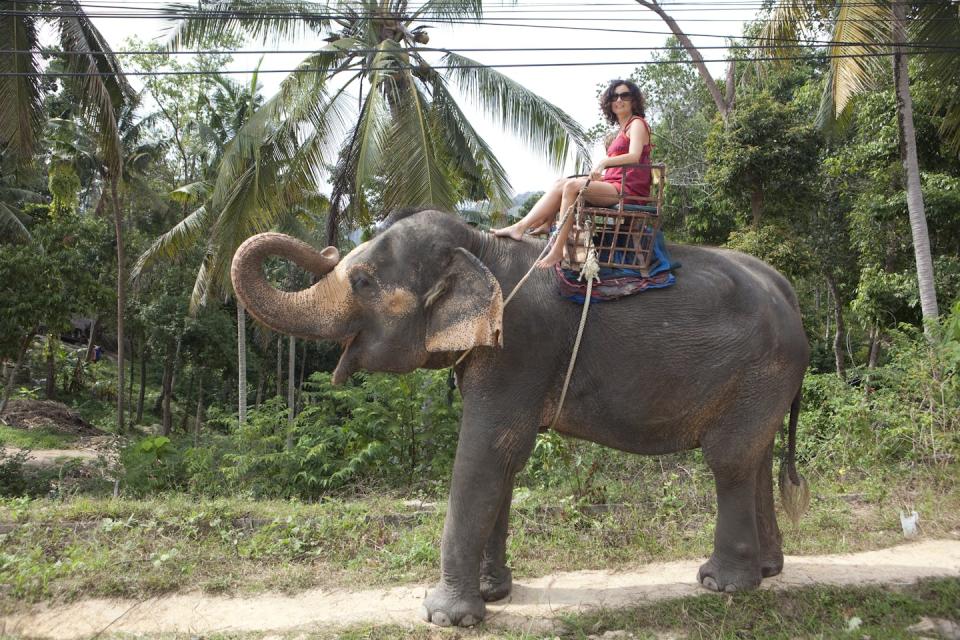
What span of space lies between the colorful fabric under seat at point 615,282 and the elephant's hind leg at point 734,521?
2.97ft

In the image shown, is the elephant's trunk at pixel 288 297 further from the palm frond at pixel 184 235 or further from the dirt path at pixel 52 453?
the dirt path at pixel 52 453

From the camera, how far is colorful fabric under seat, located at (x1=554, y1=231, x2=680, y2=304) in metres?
4.03

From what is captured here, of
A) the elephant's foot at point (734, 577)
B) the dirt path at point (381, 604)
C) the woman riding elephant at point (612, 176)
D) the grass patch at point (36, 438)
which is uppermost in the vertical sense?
the woman riding elephant at point (612, 176)

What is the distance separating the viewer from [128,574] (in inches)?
190

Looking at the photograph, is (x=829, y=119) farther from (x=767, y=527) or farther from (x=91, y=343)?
(x=91, y=343)

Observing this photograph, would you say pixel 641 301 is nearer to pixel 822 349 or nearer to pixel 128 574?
pixel 128 574

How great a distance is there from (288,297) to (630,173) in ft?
6.55

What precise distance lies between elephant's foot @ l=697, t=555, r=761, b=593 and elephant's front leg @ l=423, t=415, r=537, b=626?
1.37 m

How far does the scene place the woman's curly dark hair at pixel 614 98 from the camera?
4297 mm

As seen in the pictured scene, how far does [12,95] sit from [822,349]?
18.2 meters

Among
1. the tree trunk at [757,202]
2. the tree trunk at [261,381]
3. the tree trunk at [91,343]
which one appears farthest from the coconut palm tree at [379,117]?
the tree trunk at [91,343]

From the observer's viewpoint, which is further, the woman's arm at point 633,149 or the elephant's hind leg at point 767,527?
the elephant's hind leg at point 767,527

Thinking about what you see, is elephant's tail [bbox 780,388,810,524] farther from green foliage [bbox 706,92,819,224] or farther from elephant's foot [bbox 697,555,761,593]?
green foliage [bbox 706,92,819,224]

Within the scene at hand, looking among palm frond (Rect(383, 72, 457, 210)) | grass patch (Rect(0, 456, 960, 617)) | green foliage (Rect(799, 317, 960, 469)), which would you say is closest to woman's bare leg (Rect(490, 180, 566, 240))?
grass patch (Rect(0, 456, 960, 617))
